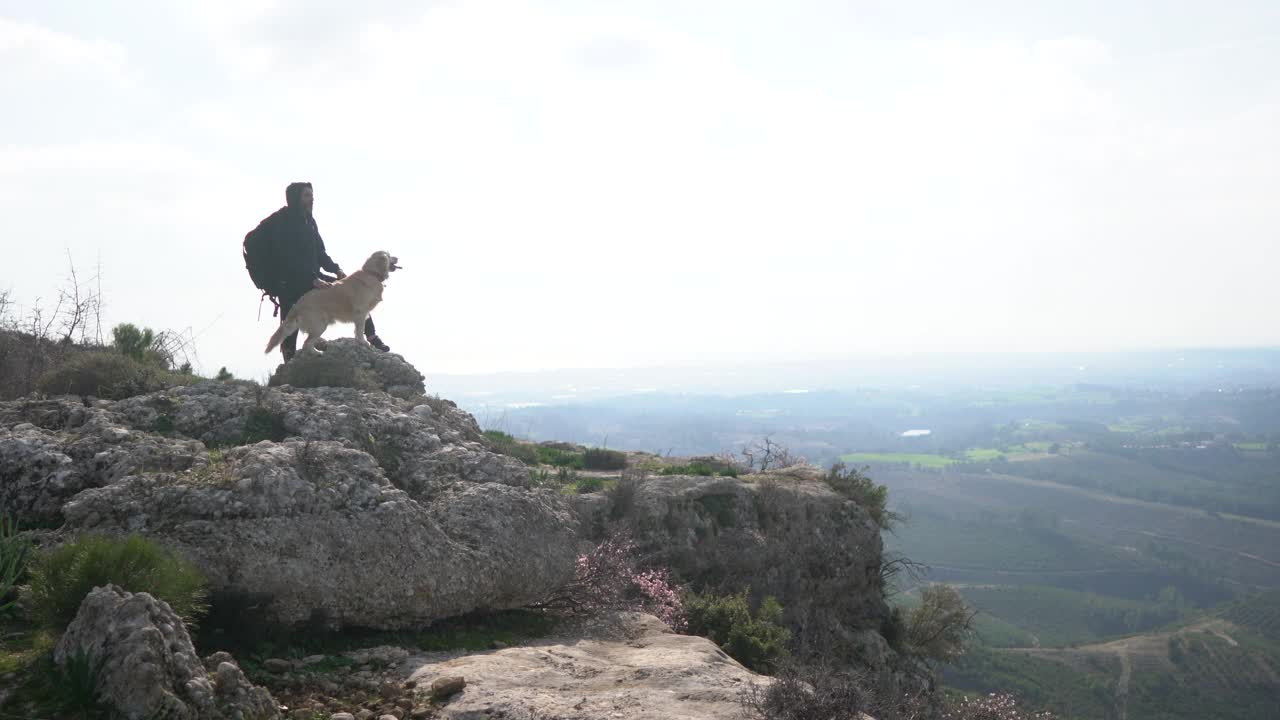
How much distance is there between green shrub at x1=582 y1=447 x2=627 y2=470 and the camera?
14124 millimetres

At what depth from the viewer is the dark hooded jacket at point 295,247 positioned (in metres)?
10.6

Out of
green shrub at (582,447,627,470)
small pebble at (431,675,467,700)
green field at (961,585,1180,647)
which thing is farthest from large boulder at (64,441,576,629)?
green field at (961,585,1180,647)

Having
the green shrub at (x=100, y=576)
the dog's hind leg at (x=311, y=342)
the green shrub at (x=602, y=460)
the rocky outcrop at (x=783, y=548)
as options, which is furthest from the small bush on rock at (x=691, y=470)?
the green shrub at (x=100, y=576)

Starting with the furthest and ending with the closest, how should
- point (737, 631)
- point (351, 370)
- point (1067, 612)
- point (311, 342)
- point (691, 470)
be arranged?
1. point (1067, 612)
2. point (691, 470)
3. point (311, 342)
4. point (351, 370)
5. point (737, 631)

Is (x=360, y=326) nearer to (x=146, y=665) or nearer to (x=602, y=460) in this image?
(x=602, y=460)

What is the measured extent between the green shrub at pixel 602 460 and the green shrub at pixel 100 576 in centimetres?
955

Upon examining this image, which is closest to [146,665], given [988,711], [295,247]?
[988,711]

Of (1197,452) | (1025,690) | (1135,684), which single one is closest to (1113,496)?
(1197,452)

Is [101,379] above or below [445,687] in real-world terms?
above

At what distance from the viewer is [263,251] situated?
10.6 meters

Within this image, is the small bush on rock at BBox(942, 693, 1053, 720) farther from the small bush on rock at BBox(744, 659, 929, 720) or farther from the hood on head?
the hood on head

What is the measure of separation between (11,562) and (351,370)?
4093 millimetres

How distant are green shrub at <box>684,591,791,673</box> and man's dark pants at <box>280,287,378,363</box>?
5.59 m

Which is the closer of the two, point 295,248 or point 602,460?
point 295,248
